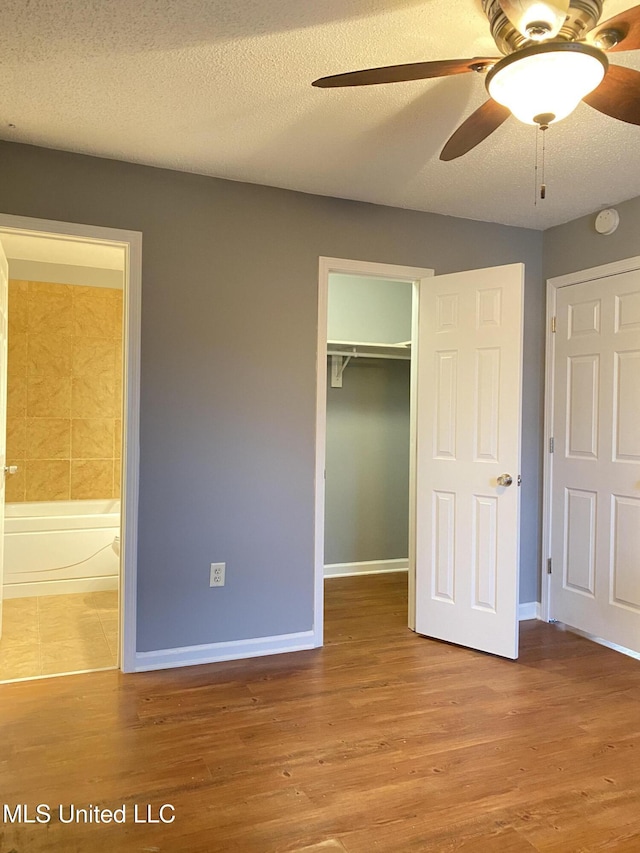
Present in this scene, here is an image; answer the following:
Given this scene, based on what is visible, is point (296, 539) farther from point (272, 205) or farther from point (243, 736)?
point (272, 205)

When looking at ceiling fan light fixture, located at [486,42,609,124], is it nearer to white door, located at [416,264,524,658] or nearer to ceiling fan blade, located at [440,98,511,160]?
ceiling fan blade, located at [440,98,511,160]

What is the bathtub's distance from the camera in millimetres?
4199

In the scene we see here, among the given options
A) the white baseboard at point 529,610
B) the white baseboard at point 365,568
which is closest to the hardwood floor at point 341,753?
the white baseboard at point 529,610

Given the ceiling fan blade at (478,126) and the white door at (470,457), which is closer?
the ceiling fan blade at (478,126)

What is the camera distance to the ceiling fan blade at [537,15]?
1.39m

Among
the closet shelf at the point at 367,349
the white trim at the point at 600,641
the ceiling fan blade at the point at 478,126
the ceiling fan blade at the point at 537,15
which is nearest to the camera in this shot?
the ceiling fan blade at the point at 537,15

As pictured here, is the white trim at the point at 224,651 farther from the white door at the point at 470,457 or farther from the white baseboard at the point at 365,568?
the white baseboard at the point at 365,568

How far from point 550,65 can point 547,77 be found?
27mm

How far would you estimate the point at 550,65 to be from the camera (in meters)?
1.46

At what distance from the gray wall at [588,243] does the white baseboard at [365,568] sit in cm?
251

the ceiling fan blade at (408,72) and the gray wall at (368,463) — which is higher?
the ceiling fan blade at (408,72)

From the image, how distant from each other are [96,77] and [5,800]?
2.46 m

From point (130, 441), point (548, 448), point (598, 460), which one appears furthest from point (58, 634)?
point (598, 460)

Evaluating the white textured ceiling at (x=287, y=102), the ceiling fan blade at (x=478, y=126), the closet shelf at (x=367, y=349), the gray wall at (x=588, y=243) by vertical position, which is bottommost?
the closet shelf at (x=367, y=349)
